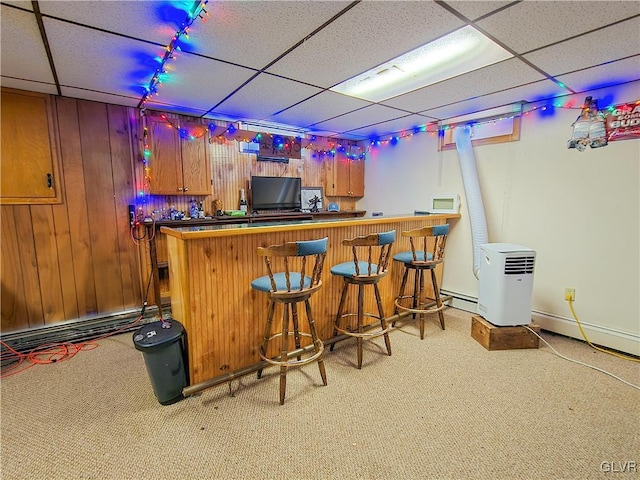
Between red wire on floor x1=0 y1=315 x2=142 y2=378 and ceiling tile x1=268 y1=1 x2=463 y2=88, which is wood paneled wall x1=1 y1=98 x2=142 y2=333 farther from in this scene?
ceiling tile x1=268 y1=1 x2=463 y2=88

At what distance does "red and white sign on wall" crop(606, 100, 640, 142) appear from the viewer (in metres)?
2.51

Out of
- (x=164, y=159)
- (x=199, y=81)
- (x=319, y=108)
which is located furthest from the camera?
(x=164, y=159)

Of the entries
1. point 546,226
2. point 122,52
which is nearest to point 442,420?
point 546,226

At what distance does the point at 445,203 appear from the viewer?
3.95m

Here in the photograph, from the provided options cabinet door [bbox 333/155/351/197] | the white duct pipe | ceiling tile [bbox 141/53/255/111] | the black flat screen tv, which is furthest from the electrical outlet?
ceiling tile [bbox 141/53/255/111]

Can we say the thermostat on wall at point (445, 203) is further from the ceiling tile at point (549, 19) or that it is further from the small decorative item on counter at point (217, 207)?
the small decorative item on counter at point (217, 207)

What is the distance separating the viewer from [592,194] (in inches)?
109

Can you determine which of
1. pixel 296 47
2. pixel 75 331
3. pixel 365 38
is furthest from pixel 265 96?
pixel 75 331

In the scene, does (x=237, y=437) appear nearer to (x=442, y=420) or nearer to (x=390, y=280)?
(x=442, y=420)

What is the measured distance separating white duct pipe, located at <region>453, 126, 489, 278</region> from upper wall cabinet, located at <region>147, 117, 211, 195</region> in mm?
3169

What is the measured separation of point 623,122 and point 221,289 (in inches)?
143

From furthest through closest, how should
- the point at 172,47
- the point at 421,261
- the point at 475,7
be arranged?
the point at 421,261 < the point at 172,47 < the point at 475,7

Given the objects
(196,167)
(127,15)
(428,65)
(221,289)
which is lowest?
(221,289)

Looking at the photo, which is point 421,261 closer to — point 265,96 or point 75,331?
point 265,96
